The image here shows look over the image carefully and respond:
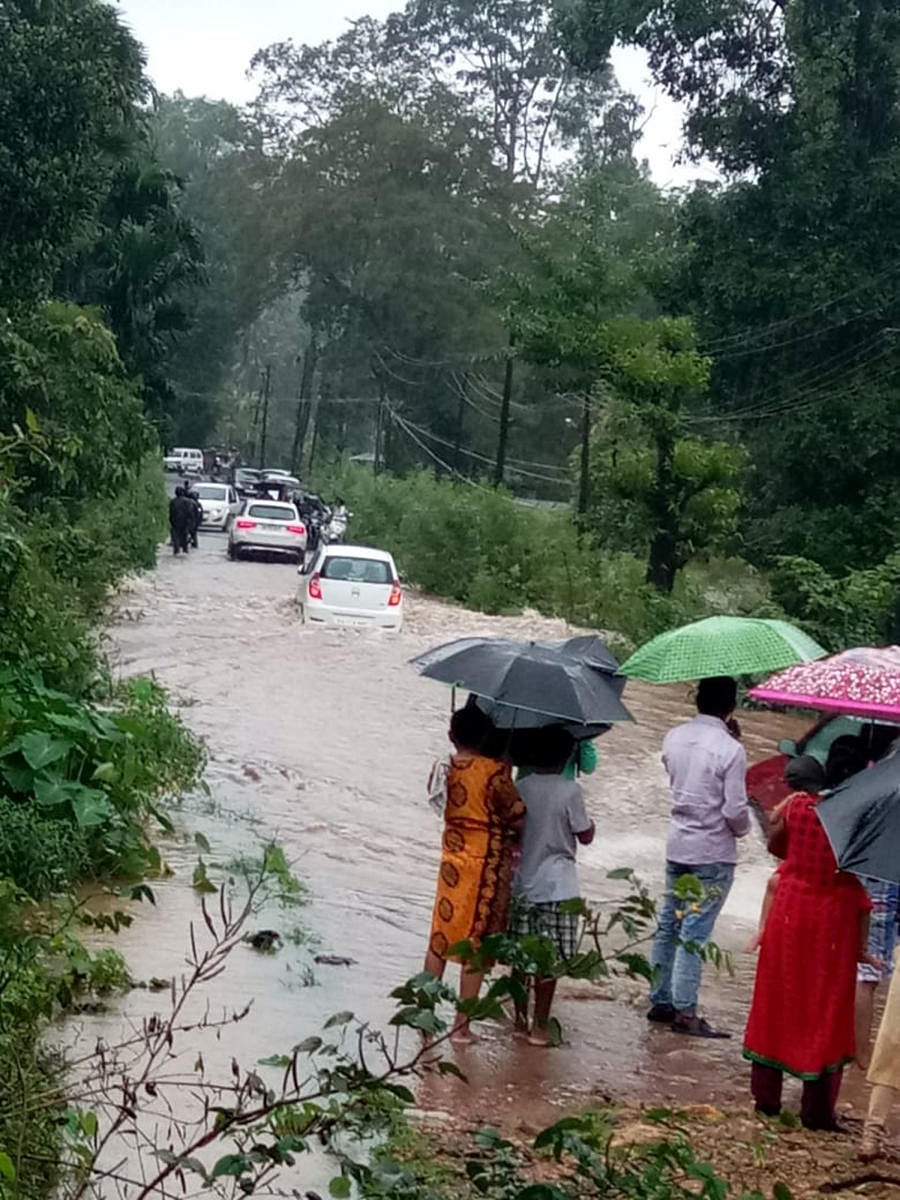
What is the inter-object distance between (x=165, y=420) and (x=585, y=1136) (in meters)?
36.4

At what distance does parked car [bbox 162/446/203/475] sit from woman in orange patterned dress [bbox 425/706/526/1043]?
68797 mm

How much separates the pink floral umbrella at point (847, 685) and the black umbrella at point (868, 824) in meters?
1.99

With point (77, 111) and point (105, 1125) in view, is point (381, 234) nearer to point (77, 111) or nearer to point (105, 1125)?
point (77, 111)

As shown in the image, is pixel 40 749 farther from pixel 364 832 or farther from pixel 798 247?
pixel 798 247

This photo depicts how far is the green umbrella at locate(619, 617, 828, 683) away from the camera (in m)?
7.61

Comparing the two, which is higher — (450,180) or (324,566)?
(450,180)

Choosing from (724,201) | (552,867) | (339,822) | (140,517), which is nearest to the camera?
(552,867)

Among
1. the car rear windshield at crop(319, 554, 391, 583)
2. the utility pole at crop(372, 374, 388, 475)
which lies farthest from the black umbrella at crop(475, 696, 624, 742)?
the utility pole at crop(372, 374, 388, 475)

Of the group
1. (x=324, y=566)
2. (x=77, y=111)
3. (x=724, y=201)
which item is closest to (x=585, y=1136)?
(x=77, y=111)

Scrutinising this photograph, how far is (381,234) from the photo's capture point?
5622 centimetres

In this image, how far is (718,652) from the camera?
25.3ft

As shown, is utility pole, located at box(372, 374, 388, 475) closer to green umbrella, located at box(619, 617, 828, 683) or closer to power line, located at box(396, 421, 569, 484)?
power line, located at box(396, 421, 569, 484)

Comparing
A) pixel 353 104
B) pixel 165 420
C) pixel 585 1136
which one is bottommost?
pixel 585 1136

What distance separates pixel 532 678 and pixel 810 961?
1.74 meters
